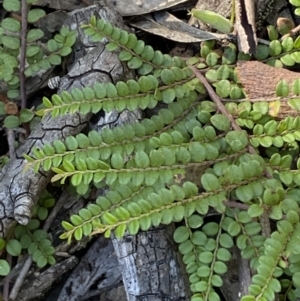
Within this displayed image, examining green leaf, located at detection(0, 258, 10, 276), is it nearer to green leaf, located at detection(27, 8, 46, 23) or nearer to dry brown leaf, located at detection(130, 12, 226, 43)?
green leaf, located at detection(27, 8, 46, 23)

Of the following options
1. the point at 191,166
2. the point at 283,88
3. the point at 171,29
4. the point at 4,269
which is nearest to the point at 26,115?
the point at 4,269

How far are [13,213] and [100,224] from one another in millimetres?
556

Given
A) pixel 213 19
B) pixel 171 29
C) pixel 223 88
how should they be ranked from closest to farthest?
pixel 223 88 < pixel 213 19 < pixel 171 29

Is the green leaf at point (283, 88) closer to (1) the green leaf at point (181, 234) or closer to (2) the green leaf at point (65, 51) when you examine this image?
(1) the green leaf at point (181, 234)

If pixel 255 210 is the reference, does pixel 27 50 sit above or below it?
above

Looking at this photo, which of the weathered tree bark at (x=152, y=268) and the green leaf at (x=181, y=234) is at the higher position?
the green leaf at (x=181, y=234)

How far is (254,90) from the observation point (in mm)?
2721

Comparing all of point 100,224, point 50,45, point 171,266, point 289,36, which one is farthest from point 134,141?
point 289,36

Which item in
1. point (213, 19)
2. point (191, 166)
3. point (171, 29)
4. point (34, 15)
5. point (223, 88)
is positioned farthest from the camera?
point (171, 29)

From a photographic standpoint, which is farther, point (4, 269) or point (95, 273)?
point (95, 273)

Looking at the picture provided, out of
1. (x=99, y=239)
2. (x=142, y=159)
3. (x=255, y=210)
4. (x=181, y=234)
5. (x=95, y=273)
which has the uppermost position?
(x=142, y=159)

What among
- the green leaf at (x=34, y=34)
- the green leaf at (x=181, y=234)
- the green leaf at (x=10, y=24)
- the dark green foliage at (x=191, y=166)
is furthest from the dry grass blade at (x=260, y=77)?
the green leaf at (x=10, y=24)

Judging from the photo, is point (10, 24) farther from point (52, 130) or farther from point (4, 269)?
point (4, 269)

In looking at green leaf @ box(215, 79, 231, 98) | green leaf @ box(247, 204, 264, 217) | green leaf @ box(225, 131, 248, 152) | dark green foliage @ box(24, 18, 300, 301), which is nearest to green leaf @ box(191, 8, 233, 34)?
dark green foliage @ box(24, 18, 300, 301)
